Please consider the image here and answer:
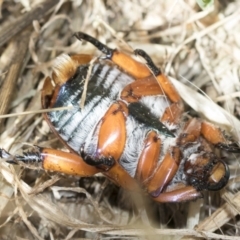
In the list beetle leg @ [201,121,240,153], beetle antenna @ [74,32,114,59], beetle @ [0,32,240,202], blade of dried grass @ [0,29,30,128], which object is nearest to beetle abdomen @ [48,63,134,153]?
beetle @ [0,32,240,202]

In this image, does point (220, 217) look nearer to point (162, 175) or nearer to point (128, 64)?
point (162, 175)

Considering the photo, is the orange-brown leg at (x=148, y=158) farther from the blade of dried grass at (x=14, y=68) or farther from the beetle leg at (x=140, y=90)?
the blade of dried grass at (x=14, y=68)

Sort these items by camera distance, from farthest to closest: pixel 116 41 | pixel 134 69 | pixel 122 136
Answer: pixel 116 41
pixel 134 69
pixel 122 136

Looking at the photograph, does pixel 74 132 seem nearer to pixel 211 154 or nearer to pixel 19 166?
pixel 19 166

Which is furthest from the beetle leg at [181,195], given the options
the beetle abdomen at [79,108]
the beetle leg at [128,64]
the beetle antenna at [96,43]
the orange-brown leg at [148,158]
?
the beetle antenna at [96,43]

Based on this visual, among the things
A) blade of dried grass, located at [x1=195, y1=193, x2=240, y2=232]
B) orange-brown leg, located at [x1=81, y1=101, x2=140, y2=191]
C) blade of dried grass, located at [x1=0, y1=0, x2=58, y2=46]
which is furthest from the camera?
blade of dried grass, located at [x1=0, y1=0, x2=58, y2=46]

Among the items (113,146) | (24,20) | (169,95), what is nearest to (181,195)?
(113,146)

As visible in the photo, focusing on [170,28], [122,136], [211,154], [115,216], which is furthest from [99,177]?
[170,28]

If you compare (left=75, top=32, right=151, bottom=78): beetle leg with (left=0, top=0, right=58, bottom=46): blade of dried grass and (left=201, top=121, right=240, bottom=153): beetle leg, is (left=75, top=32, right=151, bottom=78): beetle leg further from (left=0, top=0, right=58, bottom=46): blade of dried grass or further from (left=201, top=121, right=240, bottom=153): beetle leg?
(left=0, top=0, right=58, bottom=46): blade of dried grass
